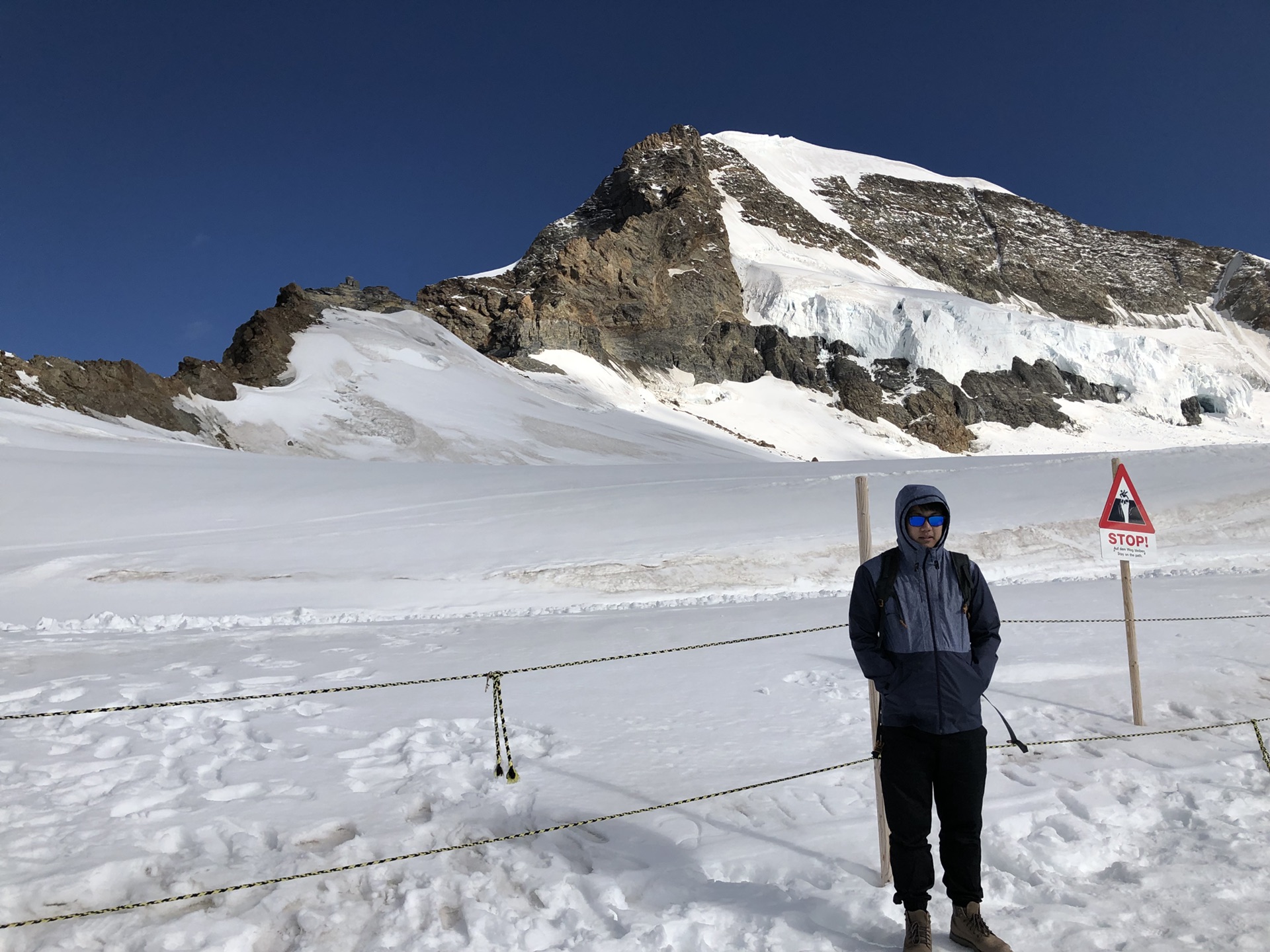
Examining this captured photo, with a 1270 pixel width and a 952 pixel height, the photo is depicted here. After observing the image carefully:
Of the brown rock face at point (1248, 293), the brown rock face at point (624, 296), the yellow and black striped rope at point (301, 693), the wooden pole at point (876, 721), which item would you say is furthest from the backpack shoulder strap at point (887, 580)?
the brown rock face at point (1248, 293)

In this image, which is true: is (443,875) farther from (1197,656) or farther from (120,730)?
(1197,656)

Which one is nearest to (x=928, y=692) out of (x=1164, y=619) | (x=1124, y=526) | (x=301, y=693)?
(x=301, y=693)

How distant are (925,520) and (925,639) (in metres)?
0.39

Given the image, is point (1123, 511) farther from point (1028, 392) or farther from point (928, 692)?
point (1028, 392)

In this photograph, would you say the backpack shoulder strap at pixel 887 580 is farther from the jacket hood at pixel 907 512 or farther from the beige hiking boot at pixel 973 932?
the beige hiking boot at pixel 973 932

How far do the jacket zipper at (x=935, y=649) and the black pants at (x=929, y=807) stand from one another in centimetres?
7

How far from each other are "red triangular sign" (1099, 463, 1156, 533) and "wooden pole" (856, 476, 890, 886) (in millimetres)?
2590

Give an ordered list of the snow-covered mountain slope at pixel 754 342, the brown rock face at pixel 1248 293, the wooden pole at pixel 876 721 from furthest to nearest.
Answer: the brown rock face at pixel 1248 293
the snow-covered mountain slope at pixel 754 342
the wooden pole at pixel 876 721

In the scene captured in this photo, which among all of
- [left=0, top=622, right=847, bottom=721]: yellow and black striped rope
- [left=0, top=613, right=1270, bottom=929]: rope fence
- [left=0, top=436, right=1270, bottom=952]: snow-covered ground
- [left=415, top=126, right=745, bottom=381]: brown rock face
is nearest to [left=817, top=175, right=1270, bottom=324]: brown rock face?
[left=415, top=126, right=745, bottom=381]: brown rock face

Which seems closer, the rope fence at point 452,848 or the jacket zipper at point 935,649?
the jacket zipper at point 935,649

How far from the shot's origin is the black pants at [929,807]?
261 centimetres

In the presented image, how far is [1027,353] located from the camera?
66562mm

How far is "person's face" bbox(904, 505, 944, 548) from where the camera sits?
2662mm

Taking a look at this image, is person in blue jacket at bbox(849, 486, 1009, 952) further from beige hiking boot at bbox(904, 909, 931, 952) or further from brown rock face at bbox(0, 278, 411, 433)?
brown rock face at bbox(0, 278, 411, 433)
